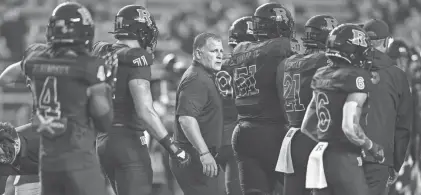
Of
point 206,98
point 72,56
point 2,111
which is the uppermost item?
point 72,56

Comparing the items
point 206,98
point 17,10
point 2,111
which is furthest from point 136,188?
point 17,10

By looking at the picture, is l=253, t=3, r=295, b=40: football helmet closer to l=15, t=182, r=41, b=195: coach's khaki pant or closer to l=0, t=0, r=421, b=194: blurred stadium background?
l=15, t=182, r=41, b=195: coach's khaki pant

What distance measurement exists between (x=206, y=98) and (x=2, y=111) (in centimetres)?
898

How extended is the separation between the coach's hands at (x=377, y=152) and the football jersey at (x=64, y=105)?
1.97 m

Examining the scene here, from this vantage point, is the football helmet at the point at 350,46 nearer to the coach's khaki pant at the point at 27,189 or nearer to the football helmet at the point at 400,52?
the football helmet at the point at 400,52

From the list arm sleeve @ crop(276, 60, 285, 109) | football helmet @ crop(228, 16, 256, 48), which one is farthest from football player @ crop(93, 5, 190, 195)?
football helmet @ crop(228, 16, 256, 48)

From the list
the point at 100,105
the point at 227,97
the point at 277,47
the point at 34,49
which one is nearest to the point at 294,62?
the point at 277,47

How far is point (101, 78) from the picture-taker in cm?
695

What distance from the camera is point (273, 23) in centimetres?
896

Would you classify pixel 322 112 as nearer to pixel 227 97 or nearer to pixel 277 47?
pixel 277 47

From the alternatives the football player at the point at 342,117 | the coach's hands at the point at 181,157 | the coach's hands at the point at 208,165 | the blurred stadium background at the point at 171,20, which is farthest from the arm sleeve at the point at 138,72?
the blurred stadium background at the point at 171,20

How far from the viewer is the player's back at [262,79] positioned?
8.85 m

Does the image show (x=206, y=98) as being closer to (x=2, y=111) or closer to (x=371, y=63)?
(x=371, y=63)

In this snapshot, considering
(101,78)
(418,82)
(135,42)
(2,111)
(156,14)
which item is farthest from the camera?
(156,14)
